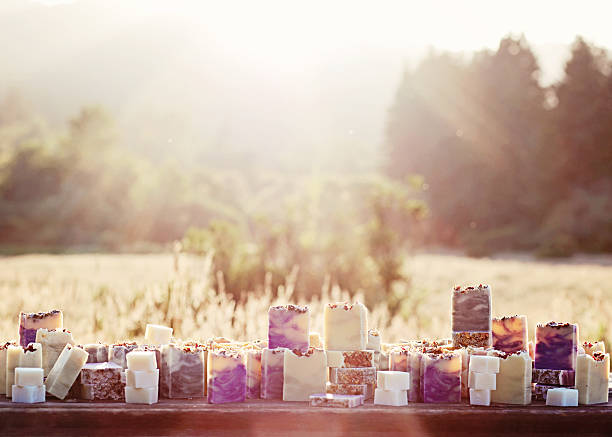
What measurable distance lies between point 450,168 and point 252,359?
35.5 metres

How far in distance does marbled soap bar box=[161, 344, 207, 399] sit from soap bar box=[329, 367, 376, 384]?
0.57m

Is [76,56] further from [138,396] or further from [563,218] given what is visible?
[138,396]

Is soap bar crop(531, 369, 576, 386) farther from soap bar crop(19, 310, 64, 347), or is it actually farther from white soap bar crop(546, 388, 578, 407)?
soap bar crop(19, 310, 64, 347)

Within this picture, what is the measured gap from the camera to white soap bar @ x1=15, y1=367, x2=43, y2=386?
9.88 ft

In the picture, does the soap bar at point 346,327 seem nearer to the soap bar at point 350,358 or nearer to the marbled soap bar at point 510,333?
the soap bar at point 350,358

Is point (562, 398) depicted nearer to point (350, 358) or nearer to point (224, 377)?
point (350, 358)

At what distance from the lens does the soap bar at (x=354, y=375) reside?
313 centimetres

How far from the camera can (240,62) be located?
95.8 meters

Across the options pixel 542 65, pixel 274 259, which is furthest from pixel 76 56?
pixel 274 259

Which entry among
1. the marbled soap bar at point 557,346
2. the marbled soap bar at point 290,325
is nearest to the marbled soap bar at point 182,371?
the marbled soap bar at point 290,325

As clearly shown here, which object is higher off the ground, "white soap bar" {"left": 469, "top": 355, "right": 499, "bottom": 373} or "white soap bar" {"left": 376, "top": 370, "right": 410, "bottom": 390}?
"white soap bar" {"left": 469, "top": 355, "right": 499, "bottom": 373}

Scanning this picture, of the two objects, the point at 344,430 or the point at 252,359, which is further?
the point at 252,359

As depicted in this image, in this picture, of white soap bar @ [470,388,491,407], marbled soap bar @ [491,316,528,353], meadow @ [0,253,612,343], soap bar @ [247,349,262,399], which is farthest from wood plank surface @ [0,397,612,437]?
meadow @ [0,253,612,343]

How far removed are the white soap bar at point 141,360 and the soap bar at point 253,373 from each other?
0.42m
